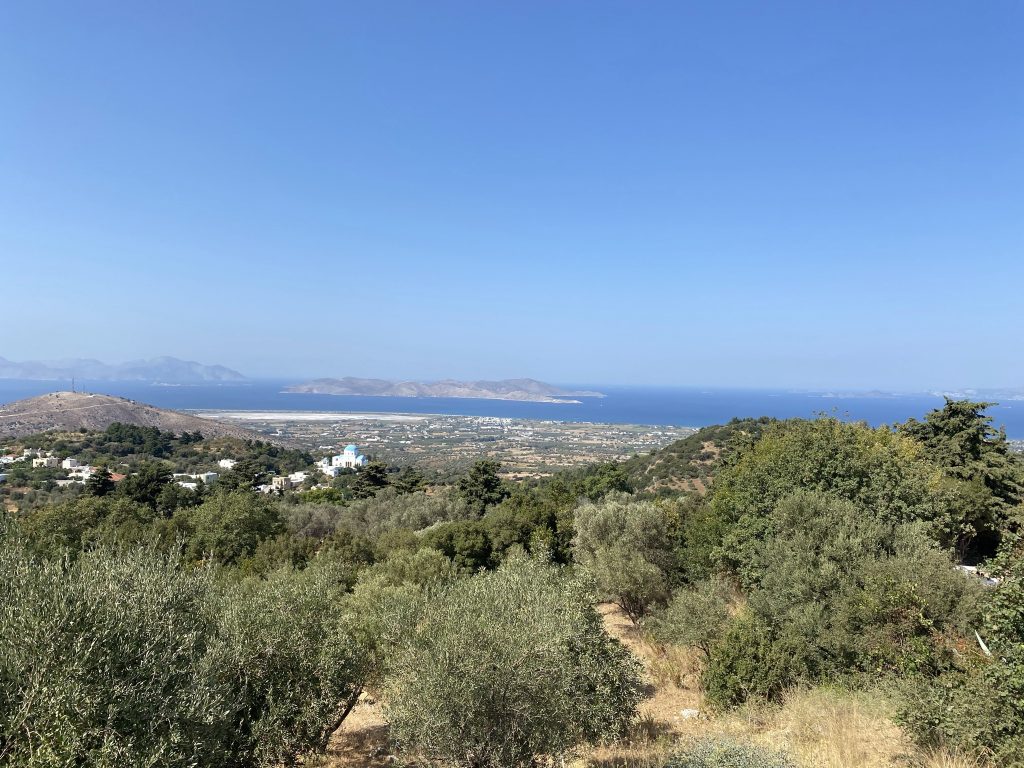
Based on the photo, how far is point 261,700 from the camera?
802cm

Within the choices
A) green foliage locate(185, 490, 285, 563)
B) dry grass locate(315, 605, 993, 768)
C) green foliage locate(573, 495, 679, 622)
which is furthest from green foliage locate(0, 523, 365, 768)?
green foliage locate(185, 490, 285, 563)

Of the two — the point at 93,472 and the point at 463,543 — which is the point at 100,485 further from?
the point at 463,543

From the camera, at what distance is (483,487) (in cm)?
4128

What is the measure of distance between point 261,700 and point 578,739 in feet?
16.4

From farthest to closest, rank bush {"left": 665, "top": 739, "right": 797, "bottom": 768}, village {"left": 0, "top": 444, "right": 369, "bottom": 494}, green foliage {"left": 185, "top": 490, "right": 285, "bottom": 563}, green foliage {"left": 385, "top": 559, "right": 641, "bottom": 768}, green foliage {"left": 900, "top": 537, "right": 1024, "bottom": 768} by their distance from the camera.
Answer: village {"left": 0, "top": 444, "right": 369, "bottom": 494}
green foliage {"left": 185, "top": 490, "right": 285, "bottom": 563}
green foliage {"left": 385, "top": 559, "right": 641, "bottom": 768}
green foliage {"left": 900, "top": 537, "right": 1024, "bottom": 768}
bush {"left": 665, "top": 739, "right": 797, "bottom": 768}

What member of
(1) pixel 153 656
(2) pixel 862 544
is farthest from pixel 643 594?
(1) pixel 153 656

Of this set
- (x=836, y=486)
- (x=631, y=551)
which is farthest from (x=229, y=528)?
(x=836, y=486)

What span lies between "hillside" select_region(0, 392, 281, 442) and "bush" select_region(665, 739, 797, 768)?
11728 cm

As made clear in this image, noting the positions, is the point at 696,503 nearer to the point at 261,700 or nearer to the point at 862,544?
the point at 862,544

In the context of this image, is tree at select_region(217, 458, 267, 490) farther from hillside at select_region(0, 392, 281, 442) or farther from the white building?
hillside at select_region(0, 392, 281, 442)

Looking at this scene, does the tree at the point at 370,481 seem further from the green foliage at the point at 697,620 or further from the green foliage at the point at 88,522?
the green foliage at the point at 697,620

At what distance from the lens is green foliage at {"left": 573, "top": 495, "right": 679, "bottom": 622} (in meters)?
19.5

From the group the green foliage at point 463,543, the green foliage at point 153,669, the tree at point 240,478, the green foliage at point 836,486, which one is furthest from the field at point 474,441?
the green foliage at point 153,669

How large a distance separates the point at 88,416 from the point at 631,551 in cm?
12917
